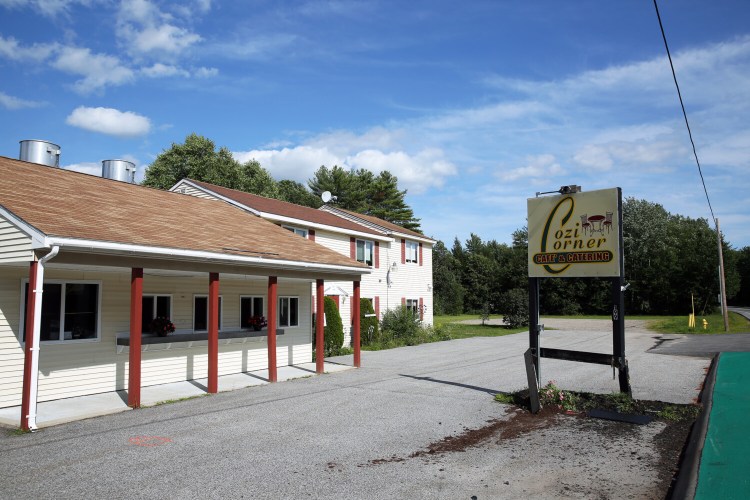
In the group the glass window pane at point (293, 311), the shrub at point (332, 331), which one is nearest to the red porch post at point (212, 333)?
the glass window pane at point (293, 311)

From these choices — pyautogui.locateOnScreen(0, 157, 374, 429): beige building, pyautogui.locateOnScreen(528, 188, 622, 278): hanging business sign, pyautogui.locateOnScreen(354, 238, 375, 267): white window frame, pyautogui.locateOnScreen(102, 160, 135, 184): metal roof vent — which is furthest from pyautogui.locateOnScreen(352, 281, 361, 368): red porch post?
pyautogui.locateOnScreen(354, 238, 375, 267): white window frame

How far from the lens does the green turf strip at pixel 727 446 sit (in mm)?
5430

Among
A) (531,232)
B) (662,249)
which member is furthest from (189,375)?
(662,249)

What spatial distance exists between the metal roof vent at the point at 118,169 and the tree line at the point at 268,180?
23.4 m

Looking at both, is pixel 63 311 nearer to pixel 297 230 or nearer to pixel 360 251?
pixel 297 230

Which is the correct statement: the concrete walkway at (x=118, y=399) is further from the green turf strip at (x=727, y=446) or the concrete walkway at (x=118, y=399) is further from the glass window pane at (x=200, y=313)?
the green turf strip at (x=727, y=446)

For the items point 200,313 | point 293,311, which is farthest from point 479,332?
point 200,313

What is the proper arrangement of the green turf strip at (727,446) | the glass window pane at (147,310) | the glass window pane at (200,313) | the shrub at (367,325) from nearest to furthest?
the green turf strip at (727,446) < the glass window pane at (147,310) < the glass window pane at (200,313) < the shrub at (367,325)

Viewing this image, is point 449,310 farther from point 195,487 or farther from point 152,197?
point 195,487

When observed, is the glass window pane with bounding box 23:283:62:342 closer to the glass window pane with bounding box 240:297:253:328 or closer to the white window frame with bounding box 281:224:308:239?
the glass window pane with bounding box 240:297:253:328

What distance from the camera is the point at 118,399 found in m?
10.5

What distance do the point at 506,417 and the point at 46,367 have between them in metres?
8.58

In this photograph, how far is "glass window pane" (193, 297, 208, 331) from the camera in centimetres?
1359

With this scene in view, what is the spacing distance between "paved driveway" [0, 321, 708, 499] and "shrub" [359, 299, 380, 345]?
400 inches
